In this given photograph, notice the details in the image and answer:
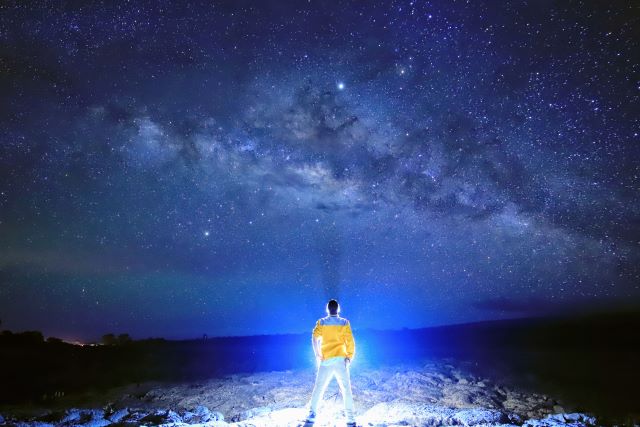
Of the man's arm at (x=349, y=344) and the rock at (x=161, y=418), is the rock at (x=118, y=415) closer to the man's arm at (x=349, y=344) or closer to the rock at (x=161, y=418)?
the rock at (x=161, y=418)

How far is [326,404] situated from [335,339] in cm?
375

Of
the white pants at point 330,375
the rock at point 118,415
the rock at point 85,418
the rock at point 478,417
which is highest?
the white pants at point 330,375

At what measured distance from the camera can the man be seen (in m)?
6.76

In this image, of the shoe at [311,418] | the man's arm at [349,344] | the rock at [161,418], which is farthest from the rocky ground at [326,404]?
the man's arm at [349,344]

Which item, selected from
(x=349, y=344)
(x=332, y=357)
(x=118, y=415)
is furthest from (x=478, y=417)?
(x=118, y=415)

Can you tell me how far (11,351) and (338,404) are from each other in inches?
1317

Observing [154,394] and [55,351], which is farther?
[55,351]

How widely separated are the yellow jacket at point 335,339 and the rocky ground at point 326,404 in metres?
1.19

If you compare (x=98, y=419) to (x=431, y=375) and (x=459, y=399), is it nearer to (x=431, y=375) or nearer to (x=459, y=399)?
(x=459, y=399)

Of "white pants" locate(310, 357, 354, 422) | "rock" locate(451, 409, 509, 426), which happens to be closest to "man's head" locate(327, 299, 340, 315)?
"white pants" locate(310, 357, 354, 422)

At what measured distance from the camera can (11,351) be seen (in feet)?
97.1

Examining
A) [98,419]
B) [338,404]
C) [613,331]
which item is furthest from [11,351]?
[613,331]

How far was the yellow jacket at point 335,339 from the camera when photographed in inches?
270

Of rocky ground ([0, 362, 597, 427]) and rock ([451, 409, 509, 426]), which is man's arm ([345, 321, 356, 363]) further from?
rock ([451, 409, 509, 426])
